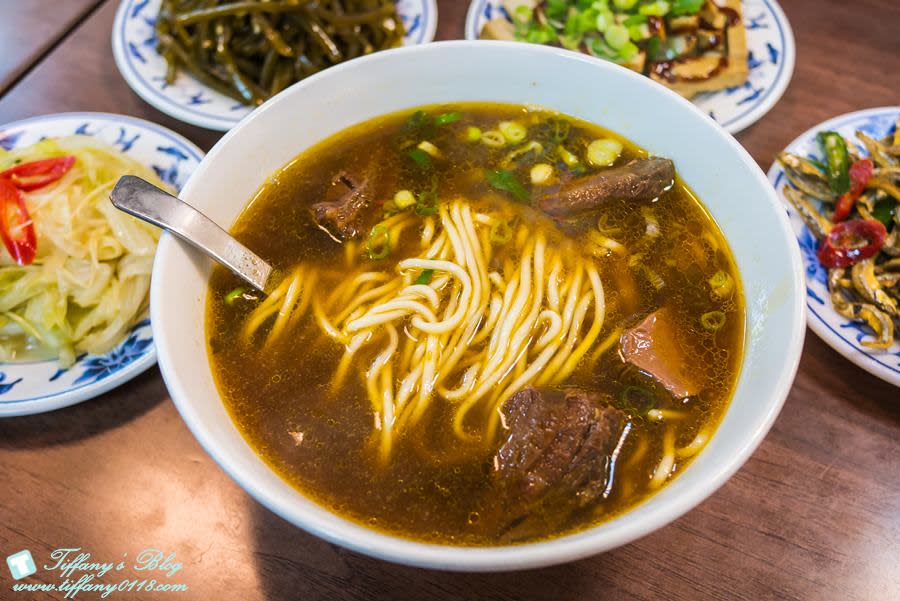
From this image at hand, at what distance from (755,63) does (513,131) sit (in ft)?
5.33

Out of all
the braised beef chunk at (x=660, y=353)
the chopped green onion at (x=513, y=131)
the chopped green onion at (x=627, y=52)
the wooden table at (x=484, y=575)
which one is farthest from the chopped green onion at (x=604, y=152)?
the chopped green onion at (x=627, y=52)

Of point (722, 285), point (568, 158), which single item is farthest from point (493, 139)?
point (722, 285)

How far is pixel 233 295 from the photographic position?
6.51 feet

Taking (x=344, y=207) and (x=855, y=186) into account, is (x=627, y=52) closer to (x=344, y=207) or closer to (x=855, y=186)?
(x=855, y=186)

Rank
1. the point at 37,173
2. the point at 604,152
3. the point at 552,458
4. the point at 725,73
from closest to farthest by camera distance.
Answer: the point at 552,458 < the point at 604,152 < the point at 37,173 < the point at 725,73

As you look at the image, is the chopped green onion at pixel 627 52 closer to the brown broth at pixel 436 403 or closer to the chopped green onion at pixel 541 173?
the brown broth at pixel 436 403

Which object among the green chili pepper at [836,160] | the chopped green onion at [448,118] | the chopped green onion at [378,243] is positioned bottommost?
the green chili pepper at [836,160]

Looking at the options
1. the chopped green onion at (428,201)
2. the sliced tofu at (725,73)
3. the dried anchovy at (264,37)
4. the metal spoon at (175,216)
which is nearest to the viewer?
the metal spoon at (175,216)

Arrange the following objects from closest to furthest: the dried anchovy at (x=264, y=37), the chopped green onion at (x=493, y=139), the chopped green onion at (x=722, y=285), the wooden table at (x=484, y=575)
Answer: the wooden table at (x=484, y=575), the chopped green onion at (x=722, y=285), the chopped green onion at (x=493, y=139), the dried anchovy at (x=264, y=37)

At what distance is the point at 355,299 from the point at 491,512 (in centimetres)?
84

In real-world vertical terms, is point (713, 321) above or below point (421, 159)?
below

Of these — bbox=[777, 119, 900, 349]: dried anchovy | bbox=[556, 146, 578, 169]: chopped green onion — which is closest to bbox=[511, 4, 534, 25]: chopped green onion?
bbox=[556, 146, 578, 169]: chopped green onion

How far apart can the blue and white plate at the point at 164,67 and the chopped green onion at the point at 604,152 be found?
1.44m

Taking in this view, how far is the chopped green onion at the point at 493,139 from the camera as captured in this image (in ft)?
7.79
